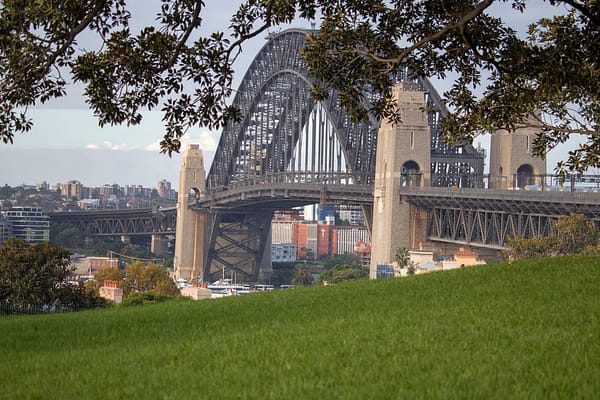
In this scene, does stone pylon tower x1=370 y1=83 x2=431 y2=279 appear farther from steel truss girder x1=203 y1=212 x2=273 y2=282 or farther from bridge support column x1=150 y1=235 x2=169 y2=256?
bridge support column x1=150 y1=235 x2=169 y2=256

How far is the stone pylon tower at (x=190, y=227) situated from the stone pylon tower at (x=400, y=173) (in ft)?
154

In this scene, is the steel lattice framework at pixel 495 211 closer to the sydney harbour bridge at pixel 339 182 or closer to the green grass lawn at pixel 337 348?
the sydney harbour bridge at pixel 339 182

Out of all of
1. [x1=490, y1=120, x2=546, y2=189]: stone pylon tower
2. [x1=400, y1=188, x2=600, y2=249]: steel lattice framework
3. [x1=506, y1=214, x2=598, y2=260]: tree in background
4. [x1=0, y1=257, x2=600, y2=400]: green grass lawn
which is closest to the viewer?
[x1=0, y1=257, x2=600, y2=400]: green grass lawn

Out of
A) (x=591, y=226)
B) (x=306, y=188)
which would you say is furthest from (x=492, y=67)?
(x=306, y=188)

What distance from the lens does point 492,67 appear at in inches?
838

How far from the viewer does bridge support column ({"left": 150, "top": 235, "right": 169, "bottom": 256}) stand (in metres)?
175

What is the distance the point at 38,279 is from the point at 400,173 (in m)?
33.7

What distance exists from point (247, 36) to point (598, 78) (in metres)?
7.37

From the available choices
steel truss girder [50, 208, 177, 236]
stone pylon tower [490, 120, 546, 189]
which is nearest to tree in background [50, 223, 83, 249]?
steel truss girder [50, 208, 177, 236]

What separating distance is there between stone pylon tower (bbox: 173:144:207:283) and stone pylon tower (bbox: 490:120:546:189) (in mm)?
52875

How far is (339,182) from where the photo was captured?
111000 millimetres

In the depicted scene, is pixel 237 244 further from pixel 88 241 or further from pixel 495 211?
pixel 495 211

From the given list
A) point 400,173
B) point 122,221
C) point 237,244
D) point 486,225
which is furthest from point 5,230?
point 486,225

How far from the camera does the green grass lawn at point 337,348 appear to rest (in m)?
12.5
